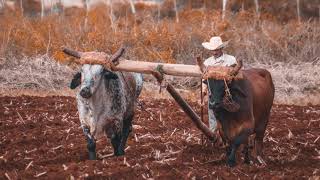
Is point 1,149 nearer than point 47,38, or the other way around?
point 1,149

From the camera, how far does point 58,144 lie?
9008 millimetres

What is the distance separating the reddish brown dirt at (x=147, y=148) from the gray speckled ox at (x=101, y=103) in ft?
1.01

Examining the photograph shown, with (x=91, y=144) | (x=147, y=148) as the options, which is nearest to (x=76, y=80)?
(x=91, y=144)

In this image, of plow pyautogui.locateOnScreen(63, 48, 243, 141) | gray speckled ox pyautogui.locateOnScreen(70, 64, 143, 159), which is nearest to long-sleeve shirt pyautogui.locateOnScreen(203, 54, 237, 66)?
plow pyautogui.locateOnScreen(63, 48, 243, 141)

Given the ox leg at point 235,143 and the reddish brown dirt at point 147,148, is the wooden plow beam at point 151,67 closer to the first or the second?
the ox leg at point 235,143

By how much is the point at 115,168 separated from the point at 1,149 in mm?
2224

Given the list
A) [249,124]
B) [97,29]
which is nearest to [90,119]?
[249,124]

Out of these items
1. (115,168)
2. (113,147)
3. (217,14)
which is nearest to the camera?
(115,168)

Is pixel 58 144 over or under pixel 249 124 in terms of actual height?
under

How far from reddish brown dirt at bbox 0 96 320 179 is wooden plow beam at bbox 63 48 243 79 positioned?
1.04 meters

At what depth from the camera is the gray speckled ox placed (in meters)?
7.52

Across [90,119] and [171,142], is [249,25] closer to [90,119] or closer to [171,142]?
[171,142]

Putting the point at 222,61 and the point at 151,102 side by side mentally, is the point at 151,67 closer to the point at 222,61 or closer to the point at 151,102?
the point at 222,61

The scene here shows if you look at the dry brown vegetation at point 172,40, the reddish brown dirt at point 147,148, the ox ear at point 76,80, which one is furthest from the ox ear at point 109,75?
the dry brown vegetation at point 172,40
